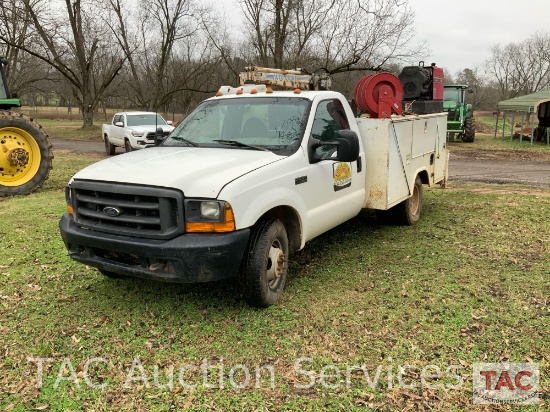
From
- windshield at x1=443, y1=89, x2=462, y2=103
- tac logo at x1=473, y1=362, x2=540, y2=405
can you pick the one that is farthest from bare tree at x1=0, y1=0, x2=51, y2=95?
tac logo at x1=473, y1=362, x2=540, y2=405

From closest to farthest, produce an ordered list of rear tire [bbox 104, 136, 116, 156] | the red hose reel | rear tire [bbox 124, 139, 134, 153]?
the red hose reel < rear tire [bbox 124, 139, 134, 153] < rear tire [bbox 104, 136, 116, 156]

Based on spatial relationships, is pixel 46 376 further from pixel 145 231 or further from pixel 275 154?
pixel 275 154

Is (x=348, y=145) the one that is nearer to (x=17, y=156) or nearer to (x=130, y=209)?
(x=130, y=209)

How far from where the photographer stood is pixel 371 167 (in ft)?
18.1

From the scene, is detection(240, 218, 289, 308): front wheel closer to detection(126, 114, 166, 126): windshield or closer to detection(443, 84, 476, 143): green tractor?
detection(126, 114, 166, 126): windshield

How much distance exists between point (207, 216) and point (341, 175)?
1.90m

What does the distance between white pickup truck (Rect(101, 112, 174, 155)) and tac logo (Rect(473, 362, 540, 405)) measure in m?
13.8

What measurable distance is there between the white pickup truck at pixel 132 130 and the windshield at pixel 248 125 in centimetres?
1092

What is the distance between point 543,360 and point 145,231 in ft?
9.86

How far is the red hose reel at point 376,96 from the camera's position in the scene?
5703 mm

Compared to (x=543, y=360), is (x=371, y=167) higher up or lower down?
higher up

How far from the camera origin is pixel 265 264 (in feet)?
12.6

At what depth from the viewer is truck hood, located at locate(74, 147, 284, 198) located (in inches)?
137

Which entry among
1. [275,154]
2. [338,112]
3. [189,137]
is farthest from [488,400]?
[189,137]
